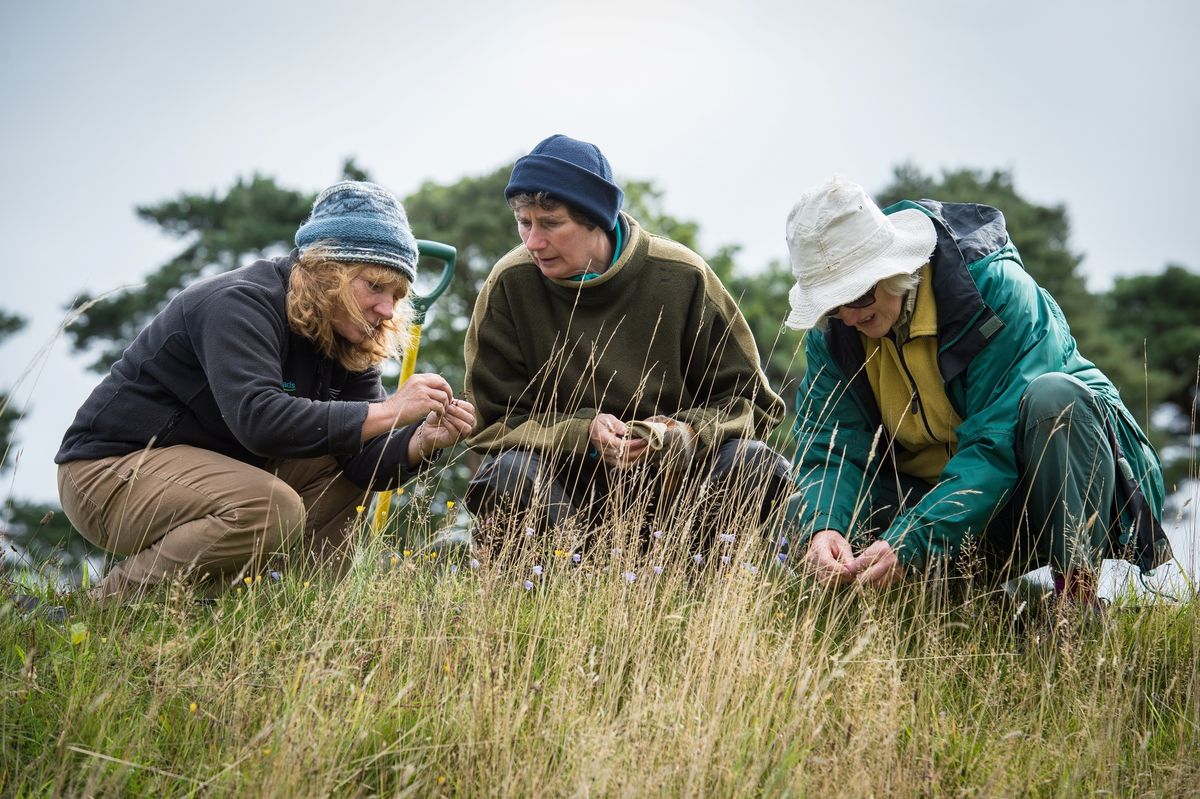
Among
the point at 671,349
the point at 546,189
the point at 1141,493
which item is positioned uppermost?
the point at 546,189

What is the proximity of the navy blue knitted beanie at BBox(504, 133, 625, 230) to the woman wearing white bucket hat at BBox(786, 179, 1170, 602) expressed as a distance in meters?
0.80

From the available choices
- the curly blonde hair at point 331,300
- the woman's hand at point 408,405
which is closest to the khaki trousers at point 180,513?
the woman's hand at point 408,405

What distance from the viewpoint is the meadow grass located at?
2.41 meters

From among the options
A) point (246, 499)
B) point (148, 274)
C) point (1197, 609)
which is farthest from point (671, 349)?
point (148, 274)

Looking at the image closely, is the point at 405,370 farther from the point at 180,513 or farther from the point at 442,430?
the point at 180,513

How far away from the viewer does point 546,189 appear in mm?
3930

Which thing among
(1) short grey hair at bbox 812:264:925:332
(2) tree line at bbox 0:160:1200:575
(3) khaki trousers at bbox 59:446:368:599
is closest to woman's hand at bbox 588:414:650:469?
(1) short grey hair at bbox 812:264:925:332

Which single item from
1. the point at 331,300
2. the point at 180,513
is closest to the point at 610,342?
the point at 331,300

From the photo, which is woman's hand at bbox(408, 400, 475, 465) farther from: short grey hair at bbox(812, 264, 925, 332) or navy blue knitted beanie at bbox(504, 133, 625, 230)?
short grey hair at bbox(812, 264, 925, 332)

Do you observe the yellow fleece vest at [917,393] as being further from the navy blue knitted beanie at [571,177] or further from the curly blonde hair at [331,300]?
the curly blonde hair at [331,300]

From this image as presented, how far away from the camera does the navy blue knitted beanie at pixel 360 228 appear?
3.70 m

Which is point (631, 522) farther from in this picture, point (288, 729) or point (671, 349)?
point (288, 729)

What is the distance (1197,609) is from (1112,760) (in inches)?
34.0

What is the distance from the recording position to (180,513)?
11.6ft
